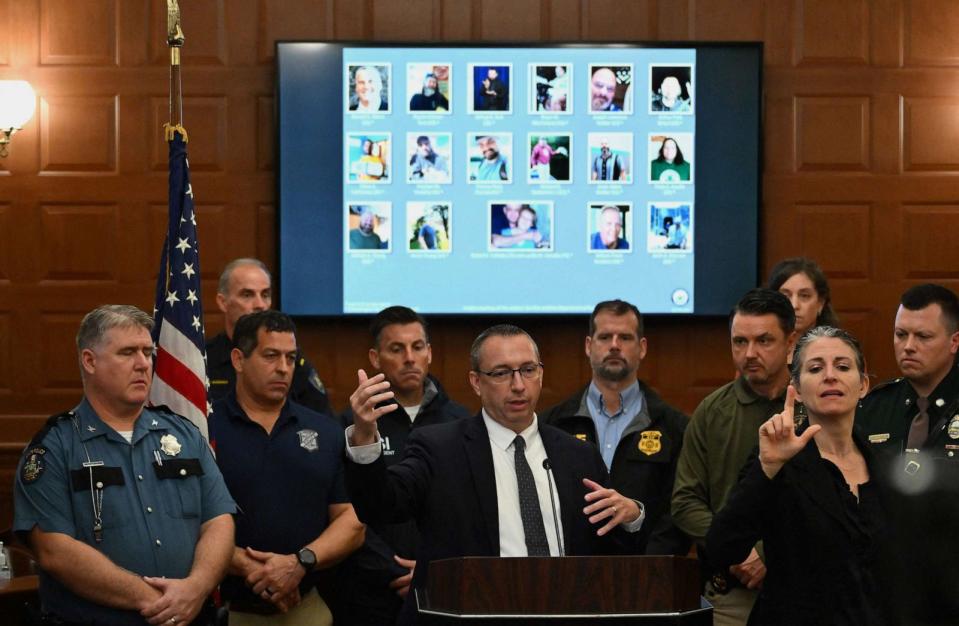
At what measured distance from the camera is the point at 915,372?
4.34 meters

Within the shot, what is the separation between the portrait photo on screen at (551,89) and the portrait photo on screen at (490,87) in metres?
0.13

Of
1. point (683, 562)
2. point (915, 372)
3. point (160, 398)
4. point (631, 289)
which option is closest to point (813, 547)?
point (683, 562)

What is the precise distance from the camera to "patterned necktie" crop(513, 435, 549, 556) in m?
3.40

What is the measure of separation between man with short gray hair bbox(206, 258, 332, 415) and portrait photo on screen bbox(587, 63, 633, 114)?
2187mm

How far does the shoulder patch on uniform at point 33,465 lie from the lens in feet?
11.7

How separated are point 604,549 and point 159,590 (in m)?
1.28

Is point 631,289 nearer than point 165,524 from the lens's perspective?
No

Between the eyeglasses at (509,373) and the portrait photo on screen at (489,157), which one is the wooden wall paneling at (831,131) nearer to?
the portrait photo on screen at (489,157)

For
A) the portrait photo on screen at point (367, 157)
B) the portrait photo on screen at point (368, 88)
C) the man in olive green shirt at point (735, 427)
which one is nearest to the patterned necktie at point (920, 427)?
the man in olive green shirt at point (735, 427)

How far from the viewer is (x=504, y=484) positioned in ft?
11.5

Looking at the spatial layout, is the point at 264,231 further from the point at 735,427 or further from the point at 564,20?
the point at 735,427

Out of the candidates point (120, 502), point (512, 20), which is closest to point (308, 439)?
point (120, 502)

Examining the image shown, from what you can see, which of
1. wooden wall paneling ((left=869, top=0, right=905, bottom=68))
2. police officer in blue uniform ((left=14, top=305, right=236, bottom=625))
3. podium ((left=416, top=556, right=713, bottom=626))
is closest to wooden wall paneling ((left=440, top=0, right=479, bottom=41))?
wooden wall paneling ((left=869, top=0, right=905, bottom=68))

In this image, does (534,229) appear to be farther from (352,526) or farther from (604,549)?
(604,549)
